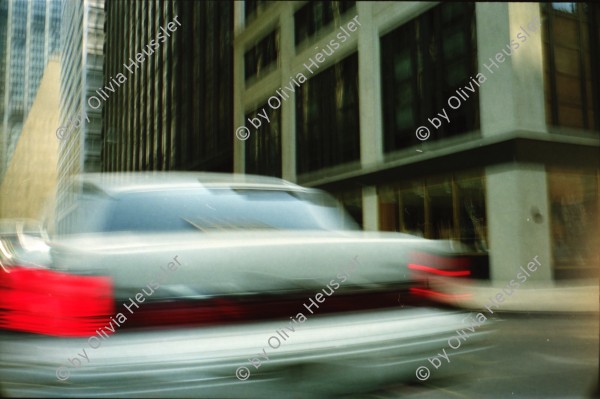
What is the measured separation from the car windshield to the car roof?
0.05 metres

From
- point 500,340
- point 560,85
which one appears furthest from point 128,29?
point 500,340

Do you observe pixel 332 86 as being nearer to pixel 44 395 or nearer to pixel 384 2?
pixel 384 2

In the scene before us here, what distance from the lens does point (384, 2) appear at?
16.1 meters

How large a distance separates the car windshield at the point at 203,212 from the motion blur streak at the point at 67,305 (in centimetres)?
37

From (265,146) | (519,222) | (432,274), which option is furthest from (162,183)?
(265,146)

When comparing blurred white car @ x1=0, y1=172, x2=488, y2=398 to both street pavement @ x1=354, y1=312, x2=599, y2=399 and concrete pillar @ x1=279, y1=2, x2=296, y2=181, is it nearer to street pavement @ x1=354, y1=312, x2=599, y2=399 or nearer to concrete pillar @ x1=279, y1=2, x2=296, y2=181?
street pavement @ x1=354, y1=312, x2=599, y2=399

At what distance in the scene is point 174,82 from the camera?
120 feet

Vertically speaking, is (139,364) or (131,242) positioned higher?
(131,242)

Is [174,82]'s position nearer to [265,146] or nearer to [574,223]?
[265,146]

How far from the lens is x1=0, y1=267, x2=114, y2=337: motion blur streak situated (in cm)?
193

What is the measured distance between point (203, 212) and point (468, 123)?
11.5 metres

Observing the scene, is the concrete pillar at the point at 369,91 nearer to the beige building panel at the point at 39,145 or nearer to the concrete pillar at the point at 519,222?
the concrete pillar at the point at 519,222

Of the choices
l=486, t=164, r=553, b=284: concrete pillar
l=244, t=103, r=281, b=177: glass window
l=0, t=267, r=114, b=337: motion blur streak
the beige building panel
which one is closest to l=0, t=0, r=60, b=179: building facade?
the beige building panel

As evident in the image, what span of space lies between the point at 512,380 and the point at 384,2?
14360mm
